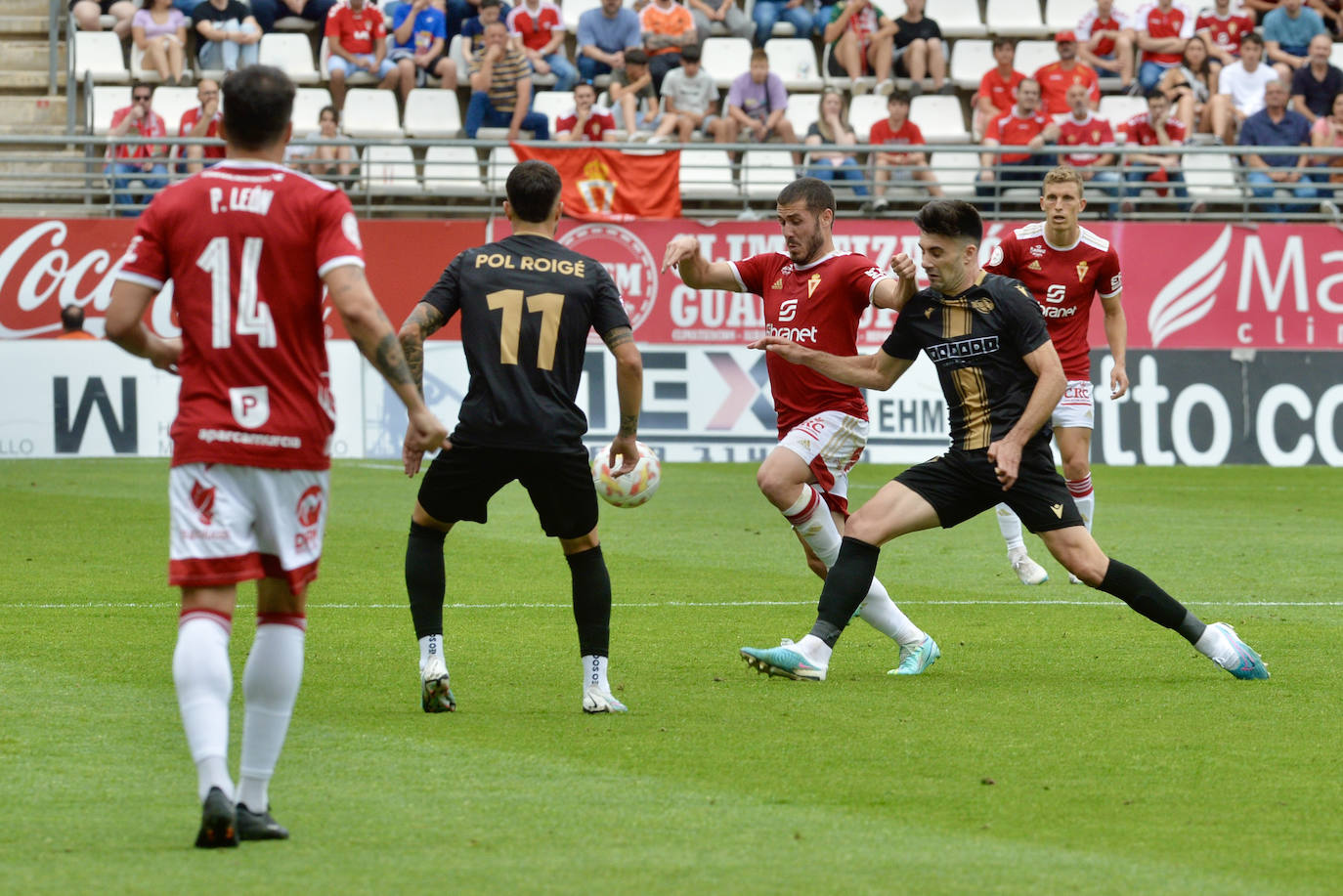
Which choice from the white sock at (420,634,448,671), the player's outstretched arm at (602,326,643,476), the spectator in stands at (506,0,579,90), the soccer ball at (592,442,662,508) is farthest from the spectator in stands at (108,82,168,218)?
the player's outstretched arm at (602,326,643,476)

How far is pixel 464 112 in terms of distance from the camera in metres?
23.4

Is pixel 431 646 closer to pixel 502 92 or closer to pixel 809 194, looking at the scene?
pixel 809 194

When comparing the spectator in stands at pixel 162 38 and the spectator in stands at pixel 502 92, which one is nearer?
the spectator in stands at pixel 502 92

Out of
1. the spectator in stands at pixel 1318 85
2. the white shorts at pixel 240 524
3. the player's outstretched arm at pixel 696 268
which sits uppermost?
the spectator in stands at pixel 1318 85

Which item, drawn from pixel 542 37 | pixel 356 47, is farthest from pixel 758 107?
pixel 356 47

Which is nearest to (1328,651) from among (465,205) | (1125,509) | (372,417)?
(1125,509)

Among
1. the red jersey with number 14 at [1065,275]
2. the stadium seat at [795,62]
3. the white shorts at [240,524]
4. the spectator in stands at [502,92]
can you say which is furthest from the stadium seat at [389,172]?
the white shorts at [240,524]

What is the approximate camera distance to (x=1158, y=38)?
24.0 metres

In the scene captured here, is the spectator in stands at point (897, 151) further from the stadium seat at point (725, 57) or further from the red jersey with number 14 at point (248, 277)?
the red jersey with number 14 at point (248, 277)

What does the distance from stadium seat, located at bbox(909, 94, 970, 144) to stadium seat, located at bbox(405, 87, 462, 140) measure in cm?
591

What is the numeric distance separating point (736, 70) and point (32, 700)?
1827cm

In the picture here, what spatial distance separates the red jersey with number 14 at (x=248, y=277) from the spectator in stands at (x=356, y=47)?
726 inches

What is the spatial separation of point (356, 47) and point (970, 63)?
809cm

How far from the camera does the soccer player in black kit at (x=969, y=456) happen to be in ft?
24.9
